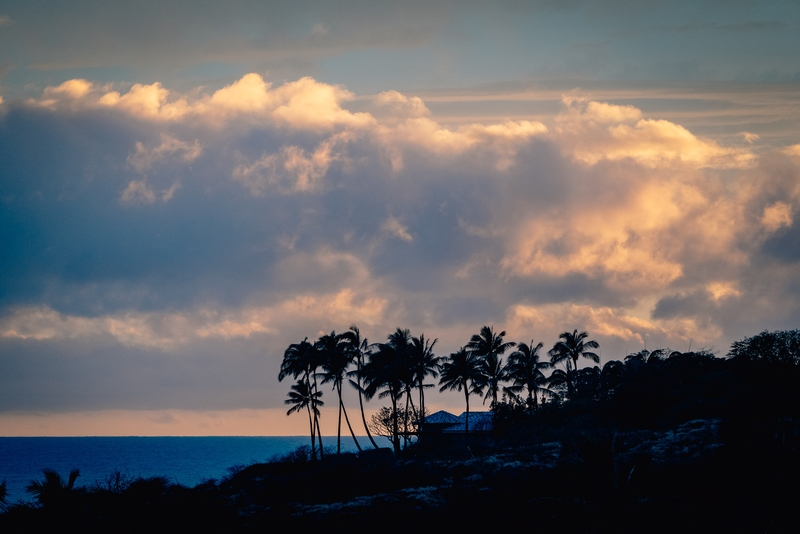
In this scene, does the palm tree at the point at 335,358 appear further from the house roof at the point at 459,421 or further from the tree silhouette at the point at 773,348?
the tree silhouette at the point at 773,348

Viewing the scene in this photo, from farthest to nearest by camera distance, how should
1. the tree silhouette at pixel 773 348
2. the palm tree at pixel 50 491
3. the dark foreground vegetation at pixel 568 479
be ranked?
the tree silhouette at pixel 773 348 → the dark foreground vegetation at pixel 568 479 → the palm tree at pixel 50 491

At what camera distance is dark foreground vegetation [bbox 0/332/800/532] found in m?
41.9

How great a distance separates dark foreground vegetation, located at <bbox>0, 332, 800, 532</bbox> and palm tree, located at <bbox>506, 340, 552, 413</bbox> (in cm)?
922

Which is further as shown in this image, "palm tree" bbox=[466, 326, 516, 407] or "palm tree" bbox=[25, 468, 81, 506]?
"palm tree" bbox=[466, 326, 516, 407]

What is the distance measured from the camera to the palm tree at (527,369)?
3573 inches

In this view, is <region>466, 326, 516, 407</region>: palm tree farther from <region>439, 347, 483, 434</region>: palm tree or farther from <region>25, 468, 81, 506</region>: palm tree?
<region>25, 468, 81, 506</region>: palm tree

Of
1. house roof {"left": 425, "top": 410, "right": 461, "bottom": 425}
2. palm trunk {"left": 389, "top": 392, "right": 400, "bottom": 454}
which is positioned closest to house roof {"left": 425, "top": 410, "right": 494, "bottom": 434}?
house roof {"left": 425, "top": 410, "right": 461, "bottom": 425}

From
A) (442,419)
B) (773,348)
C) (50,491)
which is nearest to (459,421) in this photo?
(442,419)

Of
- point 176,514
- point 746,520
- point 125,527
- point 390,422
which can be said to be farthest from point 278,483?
point 746,520

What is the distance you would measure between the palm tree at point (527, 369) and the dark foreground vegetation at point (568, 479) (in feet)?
30.2

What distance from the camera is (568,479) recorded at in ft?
172

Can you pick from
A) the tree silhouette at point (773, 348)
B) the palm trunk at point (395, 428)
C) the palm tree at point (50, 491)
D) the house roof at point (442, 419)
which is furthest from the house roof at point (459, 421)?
the palm tree at point (50, 491)

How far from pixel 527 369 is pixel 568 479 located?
3907 centimetres

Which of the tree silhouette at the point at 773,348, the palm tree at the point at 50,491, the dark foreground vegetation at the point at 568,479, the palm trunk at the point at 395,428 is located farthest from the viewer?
the palm trunk at the point at 395,428
